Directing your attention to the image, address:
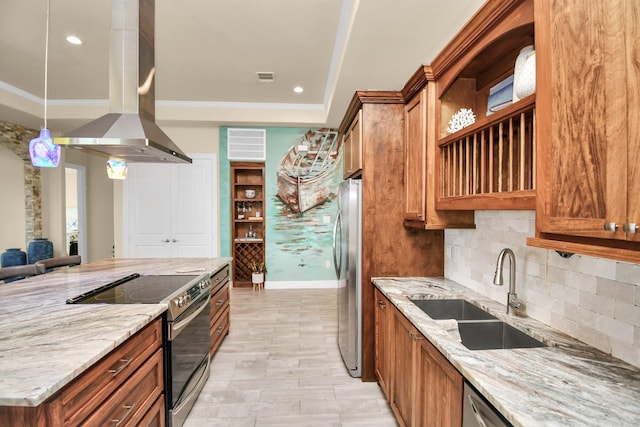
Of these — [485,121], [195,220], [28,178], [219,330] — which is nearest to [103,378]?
[219,330]

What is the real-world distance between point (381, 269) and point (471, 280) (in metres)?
0.65

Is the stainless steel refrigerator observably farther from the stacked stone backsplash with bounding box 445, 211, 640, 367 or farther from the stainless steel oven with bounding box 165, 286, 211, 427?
the stainless steel oven with bounding box 165, 286, 211, 427

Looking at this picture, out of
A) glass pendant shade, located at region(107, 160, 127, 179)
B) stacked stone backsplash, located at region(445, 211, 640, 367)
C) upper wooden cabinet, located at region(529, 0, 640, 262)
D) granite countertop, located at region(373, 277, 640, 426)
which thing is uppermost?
glass pendant shade, located at region(107, 160, 127, 179)

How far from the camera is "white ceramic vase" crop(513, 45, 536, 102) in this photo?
118 centimetres

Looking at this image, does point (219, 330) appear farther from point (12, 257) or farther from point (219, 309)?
point (12, 257)

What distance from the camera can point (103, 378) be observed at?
1.16 m

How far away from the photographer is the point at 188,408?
1.96m

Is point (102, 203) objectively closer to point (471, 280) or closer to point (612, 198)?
point (471, 280)

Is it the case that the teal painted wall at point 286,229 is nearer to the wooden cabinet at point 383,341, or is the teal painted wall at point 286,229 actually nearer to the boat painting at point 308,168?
the boat painting at point 308,168

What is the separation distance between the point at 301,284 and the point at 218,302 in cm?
243

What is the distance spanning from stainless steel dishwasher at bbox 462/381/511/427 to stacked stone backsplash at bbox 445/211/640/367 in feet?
1.97

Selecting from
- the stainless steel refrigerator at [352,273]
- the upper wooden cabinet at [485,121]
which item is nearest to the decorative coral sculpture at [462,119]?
the upper wooden cabinet at [485,121]

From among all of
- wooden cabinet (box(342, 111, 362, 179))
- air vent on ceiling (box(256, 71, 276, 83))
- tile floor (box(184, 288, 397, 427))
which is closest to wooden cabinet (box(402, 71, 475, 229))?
wooden cabinet (box(342, 111, 362, 179))

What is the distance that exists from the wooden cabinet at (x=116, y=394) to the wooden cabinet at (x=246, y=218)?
11.6ft
